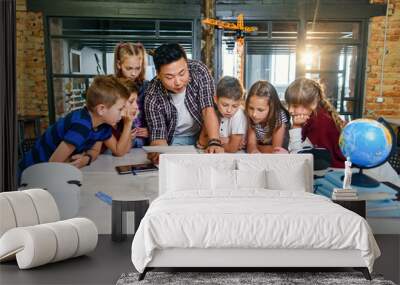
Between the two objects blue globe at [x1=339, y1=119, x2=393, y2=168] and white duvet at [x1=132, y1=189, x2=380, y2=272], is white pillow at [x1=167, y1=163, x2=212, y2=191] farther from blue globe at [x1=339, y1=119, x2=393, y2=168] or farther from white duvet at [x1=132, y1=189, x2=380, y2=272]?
blue globe at [x1=339, y1=119, x2=393, y2=168]

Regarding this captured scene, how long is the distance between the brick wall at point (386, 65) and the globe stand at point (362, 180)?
718mm

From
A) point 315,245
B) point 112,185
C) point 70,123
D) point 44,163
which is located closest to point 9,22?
point 70,123

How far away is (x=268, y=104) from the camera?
16.5 feet

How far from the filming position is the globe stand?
5.07 metres

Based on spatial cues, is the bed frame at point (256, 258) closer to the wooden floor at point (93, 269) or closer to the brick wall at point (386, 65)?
the wooden floor at point (93, 269)

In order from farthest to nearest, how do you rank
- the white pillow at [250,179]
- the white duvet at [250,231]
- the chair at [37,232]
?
the white pillow at [250,179] → the chair at [37,232] → the white duvet at [250,231]

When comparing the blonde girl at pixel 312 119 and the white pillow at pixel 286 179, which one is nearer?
the white pillow at pixel 286 179

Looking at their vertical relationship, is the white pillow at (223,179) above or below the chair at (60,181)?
above

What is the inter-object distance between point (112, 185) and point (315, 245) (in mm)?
2484

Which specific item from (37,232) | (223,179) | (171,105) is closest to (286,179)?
(223,179)

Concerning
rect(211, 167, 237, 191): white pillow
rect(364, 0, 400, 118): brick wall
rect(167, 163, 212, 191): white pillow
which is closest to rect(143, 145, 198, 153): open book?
rect(167, 163, 212, 191): white pillow

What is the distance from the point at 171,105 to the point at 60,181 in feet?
4.97

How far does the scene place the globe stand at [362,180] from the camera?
199 inches

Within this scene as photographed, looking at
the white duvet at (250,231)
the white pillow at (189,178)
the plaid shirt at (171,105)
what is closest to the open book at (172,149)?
the plaid shirt at (171,105)
